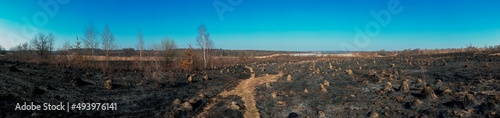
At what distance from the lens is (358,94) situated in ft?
45.4

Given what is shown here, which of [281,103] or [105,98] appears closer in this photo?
[281,103]

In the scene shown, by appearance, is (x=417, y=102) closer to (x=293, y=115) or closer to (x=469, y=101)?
(x=469, y=101)

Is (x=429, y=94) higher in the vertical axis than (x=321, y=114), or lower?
higher

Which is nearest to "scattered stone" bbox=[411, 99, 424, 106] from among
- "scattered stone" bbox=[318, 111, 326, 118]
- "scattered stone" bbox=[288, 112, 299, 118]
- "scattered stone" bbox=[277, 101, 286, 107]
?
"scattered stone" bbox=[318, 111, 326, 118]

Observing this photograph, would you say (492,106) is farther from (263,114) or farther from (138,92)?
(138,92)

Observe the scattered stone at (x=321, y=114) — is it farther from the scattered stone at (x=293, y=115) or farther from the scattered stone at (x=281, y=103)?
the scattered stone at (x=281, y=103)

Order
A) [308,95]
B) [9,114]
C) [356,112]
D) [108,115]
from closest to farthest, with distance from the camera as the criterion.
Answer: [9,114]
[356,112]
[108,115]
[308,95]

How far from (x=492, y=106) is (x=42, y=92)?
1658 centimetres

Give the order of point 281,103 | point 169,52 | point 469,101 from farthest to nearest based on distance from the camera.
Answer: point 169,52 < point 281,103 < point 469,101

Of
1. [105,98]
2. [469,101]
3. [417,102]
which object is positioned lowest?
[105,98]

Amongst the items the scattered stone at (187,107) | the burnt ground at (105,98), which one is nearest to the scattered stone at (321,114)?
the burnt ground at (105,98)

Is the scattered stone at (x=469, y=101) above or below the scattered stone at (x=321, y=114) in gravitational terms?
above

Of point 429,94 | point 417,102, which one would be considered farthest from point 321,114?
point 429,94

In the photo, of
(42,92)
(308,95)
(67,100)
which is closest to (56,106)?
(67,100)
